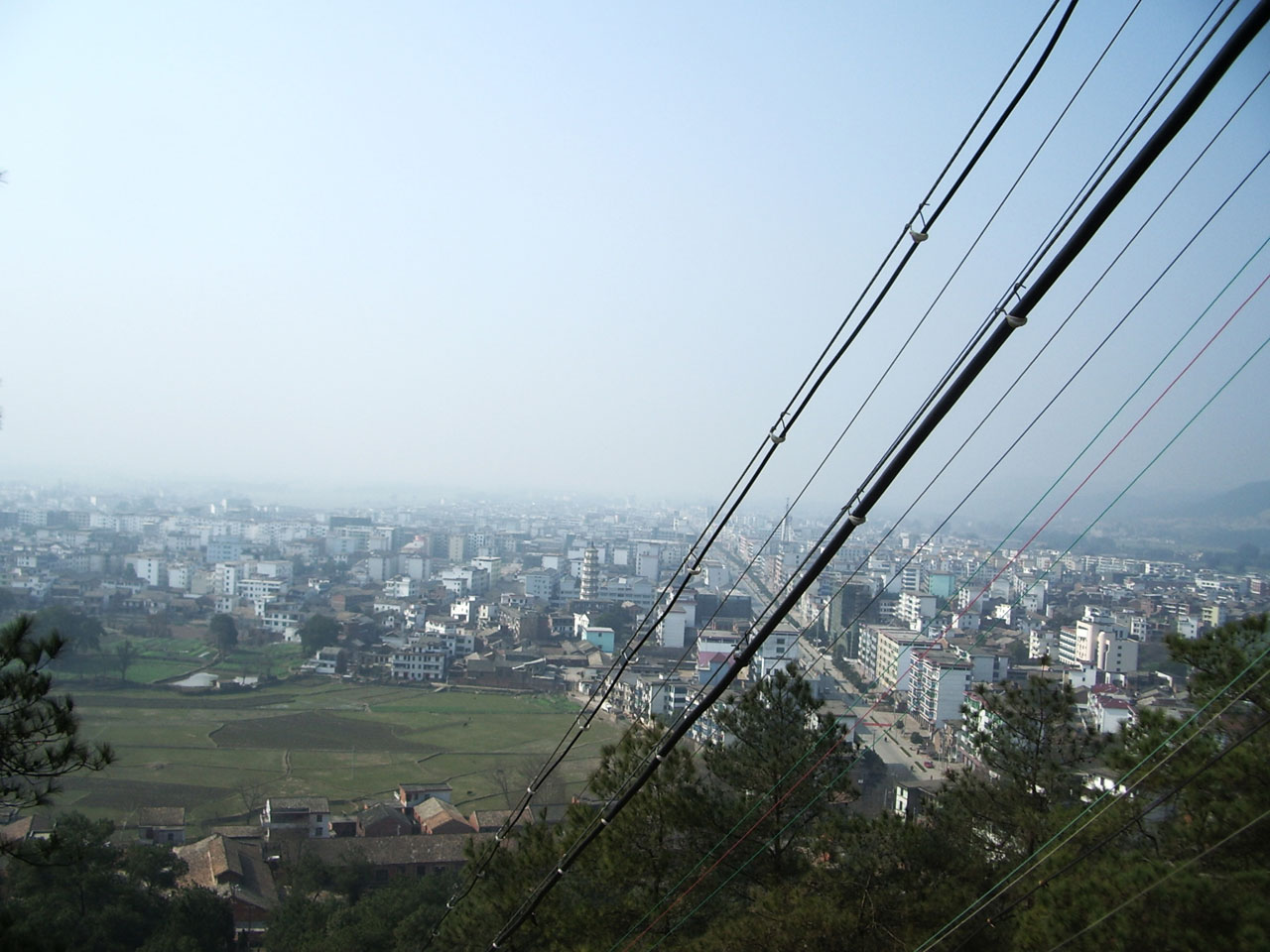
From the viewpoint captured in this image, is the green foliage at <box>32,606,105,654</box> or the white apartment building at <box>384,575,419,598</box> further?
the white apartment building at <box>384,575,419,598</box>

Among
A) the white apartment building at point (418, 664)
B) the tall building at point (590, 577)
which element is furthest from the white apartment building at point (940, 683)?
the tall building at point (590, 577)

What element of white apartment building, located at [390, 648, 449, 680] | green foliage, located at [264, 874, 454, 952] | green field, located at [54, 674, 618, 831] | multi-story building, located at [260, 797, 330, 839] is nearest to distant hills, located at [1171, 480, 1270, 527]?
green foliage, located at [264, 874, 454, 952]

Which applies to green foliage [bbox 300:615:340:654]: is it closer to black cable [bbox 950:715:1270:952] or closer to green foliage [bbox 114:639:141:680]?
green foliage [bbox 114:639:141:680]

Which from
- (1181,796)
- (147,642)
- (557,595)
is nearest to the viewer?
(1181,796)

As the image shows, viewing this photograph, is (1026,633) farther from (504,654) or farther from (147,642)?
(147,642)

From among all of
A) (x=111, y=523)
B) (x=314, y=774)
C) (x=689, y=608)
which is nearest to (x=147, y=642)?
(x=314, y=774)

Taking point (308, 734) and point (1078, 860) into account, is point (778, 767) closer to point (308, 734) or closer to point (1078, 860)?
point (1078, 860)
